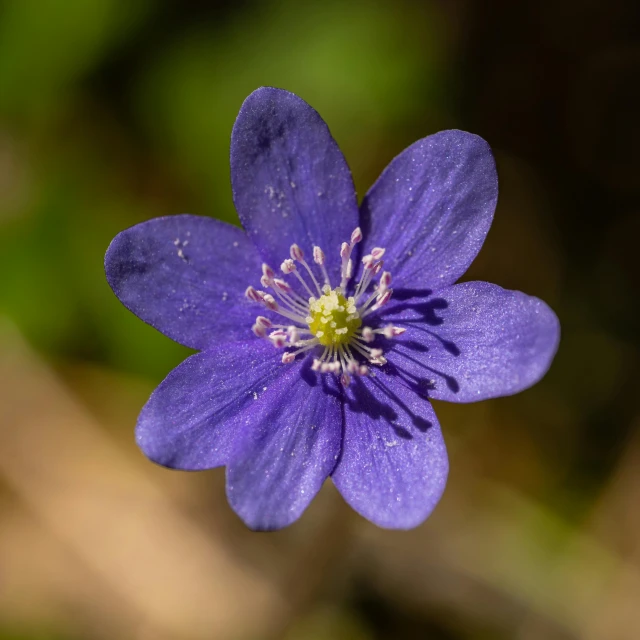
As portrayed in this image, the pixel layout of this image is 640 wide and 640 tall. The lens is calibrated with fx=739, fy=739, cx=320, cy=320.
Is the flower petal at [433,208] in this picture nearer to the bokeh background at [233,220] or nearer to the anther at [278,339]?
the anther at [278,339]

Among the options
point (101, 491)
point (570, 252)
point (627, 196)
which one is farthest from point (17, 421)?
point (627, 196)

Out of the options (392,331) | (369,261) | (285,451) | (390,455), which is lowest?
(390,455)

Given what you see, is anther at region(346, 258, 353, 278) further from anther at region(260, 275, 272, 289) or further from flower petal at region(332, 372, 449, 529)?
flower petal at region(332, 372, 449, 529)

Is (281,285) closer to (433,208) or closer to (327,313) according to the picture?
(327,313)

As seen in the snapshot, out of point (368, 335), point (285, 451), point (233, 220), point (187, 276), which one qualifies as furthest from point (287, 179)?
point (233, 220)

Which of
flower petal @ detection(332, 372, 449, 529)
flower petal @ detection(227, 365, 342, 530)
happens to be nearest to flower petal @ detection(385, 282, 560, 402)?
flower petal @ detection(332, 372, 449, 529)

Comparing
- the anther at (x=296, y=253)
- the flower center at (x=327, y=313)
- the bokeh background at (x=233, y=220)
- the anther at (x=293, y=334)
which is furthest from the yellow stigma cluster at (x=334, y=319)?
the bokeh background at (x=233, y=220)

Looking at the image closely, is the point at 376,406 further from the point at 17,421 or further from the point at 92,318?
the point at 17,421
